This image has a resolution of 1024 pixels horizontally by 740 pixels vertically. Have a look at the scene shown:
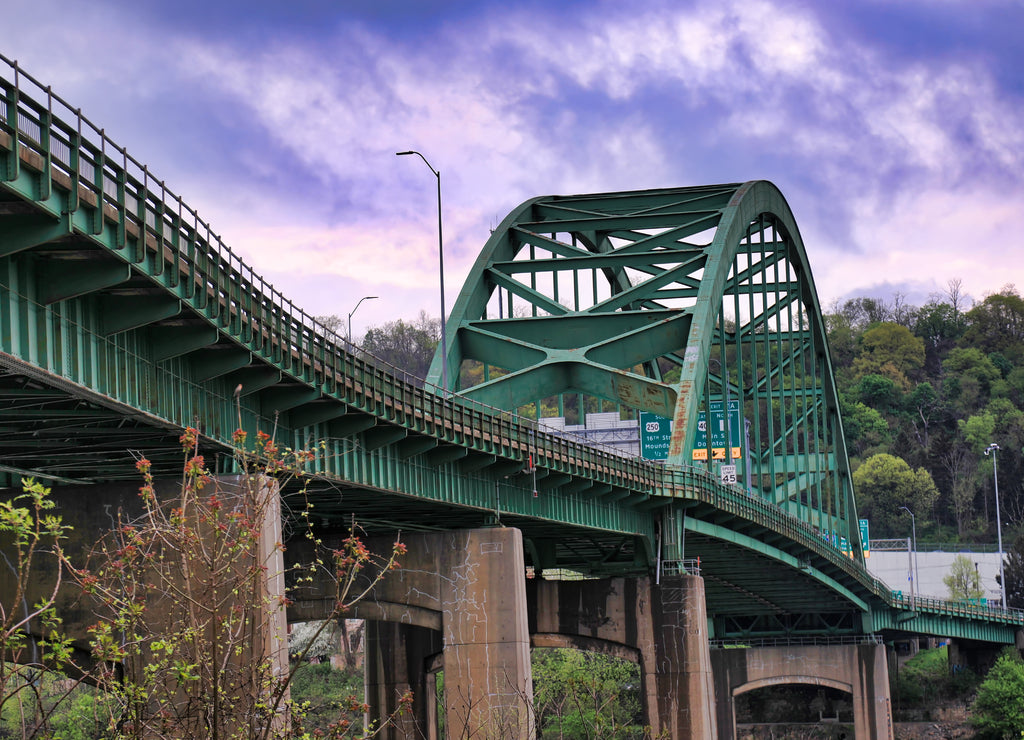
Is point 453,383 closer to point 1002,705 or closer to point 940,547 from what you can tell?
point 1002,705

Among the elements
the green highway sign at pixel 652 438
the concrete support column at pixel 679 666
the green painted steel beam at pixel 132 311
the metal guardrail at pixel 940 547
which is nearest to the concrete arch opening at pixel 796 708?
the metal guardrail at pixel 940 547

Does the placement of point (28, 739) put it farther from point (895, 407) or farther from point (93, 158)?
point (895, 407)

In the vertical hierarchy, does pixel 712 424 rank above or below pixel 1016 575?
above

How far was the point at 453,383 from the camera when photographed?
5791 cm

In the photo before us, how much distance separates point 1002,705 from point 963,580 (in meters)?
43.8

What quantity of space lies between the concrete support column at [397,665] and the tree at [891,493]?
110 m

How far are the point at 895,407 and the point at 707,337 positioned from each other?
13490 cm

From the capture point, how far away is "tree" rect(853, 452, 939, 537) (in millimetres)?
161750

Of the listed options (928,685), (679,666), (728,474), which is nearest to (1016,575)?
(928,685)

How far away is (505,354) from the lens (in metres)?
60.4

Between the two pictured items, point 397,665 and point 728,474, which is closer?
point 397,665

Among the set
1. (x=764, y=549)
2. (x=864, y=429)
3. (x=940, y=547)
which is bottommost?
(x=940, y=547)

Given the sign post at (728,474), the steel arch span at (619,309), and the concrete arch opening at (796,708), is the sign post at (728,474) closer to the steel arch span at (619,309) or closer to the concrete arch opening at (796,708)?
the steel arch span at (619,309)

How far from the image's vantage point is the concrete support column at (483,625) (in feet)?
129
